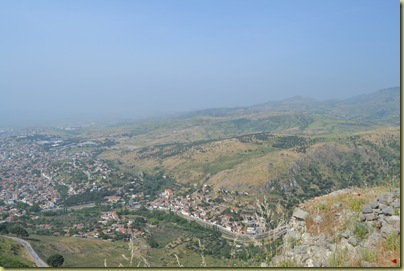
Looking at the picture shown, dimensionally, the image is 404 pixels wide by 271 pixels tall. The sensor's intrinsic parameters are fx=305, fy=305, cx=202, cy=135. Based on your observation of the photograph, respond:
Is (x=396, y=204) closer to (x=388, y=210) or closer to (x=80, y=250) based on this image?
(x=388, y=210)

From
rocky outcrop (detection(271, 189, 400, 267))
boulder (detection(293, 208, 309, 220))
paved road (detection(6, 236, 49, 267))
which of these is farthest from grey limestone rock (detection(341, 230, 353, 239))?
paved road (detection(6, 236, 49, 267))

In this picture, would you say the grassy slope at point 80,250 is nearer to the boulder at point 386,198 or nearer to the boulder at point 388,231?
the boulder at point 386,198

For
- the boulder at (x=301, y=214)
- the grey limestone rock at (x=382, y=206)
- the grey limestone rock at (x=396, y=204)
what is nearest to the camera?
the grey limestone rock at (x=396, y=204)

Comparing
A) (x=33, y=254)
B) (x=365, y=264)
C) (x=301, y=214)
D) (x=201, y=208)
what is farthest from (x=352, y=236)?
(x=201, y=208)

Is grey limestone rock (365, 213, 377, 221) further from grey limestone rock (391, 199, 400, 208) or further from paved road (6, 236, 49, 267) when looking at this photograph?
paved road (6, 236, 49, 267)

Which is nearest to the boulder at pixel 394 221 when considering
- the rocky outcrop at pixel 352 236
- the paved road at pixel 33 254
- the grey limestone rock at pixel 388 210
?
the rocky outcrop at pixel 352 236

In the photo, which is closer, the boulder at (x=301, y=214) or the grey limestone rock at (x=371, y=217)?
the grey limestone rock at (x=371, y=217)

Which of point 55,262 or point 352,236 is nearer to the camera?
point 352,236

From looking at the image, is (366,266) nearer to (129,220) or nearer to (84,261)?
(84,261)

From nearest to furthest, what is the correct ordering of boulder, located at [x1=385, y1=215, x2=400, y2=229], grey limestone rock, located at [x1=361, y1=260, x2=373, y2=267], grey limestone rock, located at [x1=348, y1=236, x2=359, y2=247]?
grey limestone rock, located at [x1=361, y1=260, x2=373, y2=267]
boulder, located at [x1=385, y1=215, x2=400, y2=229]
grey limestone rock, located at [x1=348, y1=236, x2=359, y2=247]
